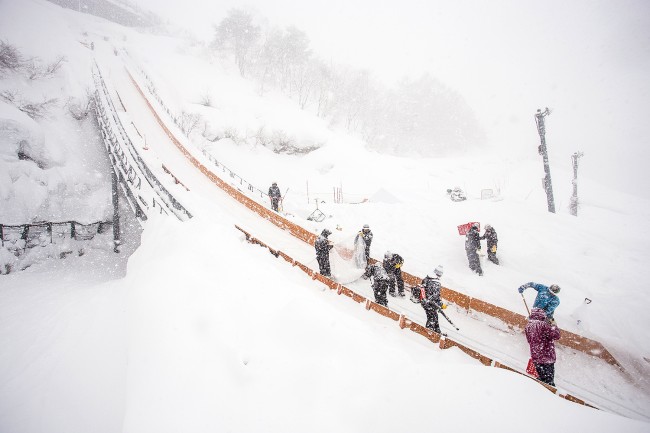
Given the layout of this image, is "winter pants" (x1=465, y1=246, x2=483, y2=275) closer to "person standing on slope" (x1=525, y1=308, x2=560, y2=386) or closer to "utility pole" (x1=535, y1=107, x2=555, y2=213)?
"person standing on slope" (x1=525, y1=308, x2=560, y2=386)

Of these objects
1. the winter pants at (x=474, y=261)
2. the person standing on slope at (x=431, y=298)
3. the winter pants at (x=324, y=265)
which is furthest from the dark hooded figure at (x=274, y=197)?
the person standing on slope at (x=431, y=298)

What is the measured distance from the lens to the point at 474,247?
10320 mm

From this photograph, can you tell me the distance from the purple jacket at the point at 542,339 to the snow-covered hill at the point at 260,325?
1.17 metres

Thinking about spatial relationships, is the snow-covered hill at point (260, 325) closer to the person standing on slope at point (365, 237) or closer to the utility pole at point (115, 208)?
the person standing on slope at point (365, 237)

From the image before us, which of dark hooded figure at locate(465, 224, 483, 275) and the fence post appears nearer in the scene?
dark hooded figure at locate(465, 224, 483, 275)

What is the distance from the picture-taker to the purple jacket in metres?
5.16

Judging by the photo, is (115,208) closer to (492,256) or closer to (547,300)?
(492,256)

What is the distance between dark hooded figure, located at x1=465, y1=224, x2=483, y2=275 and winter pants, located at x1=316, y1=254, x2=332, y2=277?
17.9ft

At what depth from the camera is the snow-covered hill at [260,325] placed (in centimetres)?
401

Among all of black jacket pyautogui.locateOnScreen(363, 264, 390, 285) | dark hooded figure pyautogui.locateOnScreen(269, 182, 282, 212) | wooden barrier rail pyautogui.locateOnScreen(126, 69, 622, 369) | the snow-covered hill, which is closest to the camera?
the snow-covered hill

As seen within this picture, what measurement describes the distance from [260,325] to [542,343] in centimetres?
544

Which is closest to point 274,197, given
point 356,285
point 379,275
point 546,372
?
point 356,285

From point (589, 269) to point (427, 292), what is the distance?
775cm

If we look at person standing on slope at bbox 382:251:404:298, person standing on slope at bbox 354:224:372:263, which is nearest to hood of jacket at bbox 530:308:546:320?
person standing on slope at bbox 382:251:404:298
